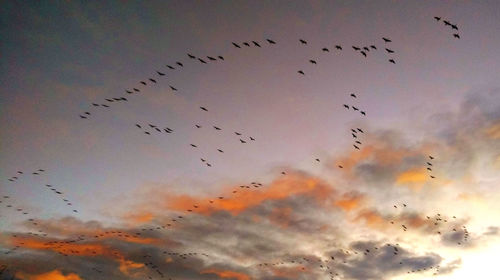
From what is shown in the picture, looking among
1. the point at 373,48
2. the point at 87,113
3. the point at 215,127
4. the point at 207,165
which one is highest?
the point at 373,48

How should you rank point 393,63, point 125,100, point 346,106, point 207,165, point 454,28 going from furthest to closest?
1. point 207,165
2. point 125,100
3. point 346,106
4. point 393,63
5. point 454,28

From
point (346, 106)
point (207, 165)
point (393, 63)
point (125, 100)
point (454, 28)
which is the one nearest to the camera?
point (454, 28)

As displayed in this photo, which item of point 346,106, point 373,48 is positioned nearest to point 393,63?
point 373,48

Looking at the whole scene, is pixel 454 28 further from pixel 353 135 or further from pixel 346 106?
pixel 353 135

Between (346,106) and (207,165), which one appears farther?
(207,165)

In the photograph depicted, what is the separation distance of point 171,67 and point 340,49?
16.8 m

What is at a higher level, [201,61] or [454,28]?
[454,28]

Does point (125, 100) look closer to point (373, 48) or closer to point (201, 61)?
point (201, 61)

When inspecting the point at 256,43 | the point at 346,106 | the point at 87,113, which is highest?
the point at 346,106

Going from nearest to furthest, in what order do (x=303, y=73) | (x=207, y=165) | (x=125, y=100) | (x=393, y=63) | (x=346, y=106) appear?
(x=393, y=63)
(x=303, y=73)
(x=346, y=106)
(x=125, y=100)
(x=207, y=165)

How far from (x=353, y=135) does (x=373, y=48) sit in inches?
486

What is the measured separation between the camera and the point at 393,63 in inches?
1171

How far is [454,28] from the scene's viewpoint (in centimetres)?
2658

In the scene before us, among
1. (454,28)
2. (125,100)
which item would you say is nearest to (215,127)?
(125,100)
